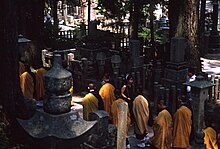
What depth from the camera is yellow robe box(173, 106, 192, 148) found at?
10.7 metres

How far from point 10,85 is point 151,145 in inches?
171

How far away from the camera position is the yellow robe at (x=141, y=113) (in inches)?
462

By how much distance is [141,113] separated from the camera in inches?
468

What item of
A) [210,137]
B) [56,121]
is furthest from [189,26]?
[56,121]

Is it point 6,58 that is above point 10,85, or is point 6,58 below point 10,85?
above

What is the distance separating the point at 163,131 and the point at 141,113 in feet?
4.49

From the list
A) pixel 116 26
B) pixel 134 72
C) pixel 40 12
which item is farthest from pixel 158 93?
pixel 116 26

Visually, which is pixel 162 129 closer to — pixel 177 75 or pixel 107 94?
pixel 107 94

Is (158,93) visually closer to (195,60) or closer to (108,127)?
(195,60)

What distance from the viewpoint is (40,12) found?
757 inches

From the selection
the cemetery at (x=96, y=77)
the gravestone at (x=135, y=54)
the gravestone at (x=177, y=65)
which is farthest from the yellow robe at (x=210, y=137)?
the gravestone at (x=135, y=54)

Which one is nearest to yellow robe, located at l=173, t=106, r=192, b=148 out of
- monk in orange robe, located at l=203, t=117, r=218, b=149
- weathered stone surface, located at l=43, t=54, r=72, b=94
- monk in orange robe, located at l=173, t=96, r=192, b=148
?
monk in orange robe, located at l=173, t=96, r=192, b=148

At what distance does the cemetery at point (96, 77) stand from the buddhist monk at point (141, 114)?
0.34 metres

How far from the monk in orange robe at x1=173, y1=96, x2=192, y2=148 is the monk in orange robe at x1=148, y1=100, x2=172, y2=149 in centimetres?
24
